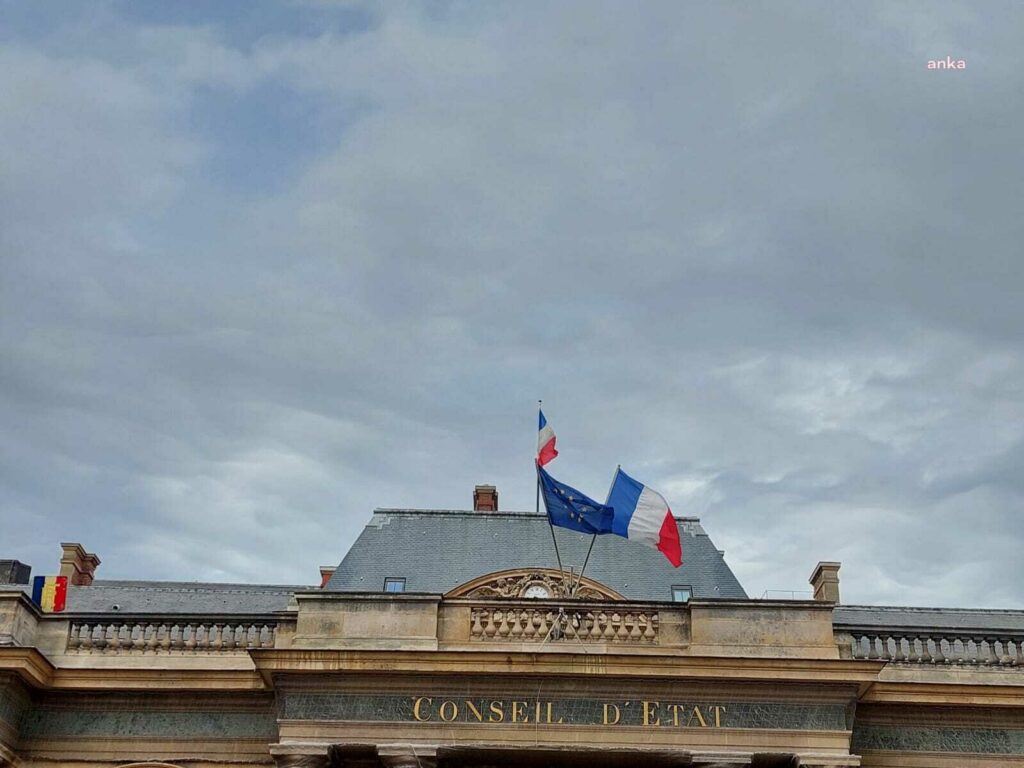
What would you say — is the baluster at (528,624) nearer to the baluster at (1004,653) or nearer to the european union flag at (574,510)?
the european union flag at (574,510)

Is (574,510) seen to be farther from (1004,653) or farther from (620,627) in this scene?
(1004,653)

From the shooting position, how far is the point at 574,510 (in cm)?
2231

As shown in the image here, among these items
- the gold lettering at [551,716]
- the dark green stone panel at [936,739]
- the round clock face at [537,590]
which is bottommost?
the dark green stone panel at [936,739]

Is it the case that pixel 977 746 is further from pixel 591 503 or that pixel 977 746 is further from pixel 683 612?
pixel 591 503

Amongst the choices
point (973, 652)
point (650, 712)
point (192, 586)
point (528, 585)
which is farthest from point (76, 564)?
point (973, 652)

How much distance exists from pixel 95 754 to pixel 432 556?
301 inches

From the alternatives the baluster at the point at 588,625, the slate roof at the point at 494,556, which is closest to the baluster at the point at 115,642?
the slate roof at the point at 494,556

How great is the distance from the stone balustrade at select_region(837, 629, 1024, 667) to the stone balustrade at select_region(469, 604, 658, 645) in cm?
337

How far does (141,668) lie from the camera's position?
67.8 feet

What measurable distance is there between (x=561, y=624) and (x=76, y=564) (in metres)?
16.8

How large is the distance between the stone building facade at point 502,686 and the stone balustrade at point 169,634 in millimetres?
38

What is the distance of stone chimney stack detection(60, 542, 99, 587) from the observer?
3181 centimetres

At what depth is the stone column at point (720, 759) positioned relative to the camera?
19234mm

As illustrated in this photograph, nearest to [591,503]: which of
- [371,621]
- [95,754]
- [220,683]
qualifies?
[371,621]
